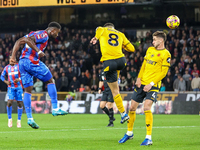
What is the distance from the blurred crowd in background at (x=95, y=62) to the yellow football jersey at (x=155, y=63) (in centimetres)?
1223

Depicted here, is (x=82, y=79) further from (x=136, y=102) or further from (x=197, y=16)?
(x=136, y=102)

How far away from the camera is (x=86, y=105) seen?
21094mm

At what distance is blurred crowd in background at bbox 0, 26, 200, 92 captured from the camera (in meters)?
21.8

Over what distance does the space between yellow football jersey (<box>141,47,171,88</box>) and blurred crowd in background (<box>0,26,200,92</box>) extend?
12225 millimetres

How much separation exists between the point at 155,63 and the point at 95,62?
17.6m

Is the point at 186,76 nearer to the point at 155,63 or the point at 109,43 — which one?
the point at 109,43

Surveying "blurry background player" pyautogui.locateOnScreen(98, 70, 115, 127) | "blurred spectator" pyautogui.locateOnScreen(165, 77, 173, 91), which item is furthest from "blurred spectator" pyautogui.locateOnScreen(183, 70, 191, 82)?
"blurry background player" pyautogui.locateOnScreen(98, 70, 115, 127)

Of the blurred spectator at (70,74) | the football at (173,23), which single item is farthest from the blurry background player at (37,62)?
the blurred spectator at (70,74)

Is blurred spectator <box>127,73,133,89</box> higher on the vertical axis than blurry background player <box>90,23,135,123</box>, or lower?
lower

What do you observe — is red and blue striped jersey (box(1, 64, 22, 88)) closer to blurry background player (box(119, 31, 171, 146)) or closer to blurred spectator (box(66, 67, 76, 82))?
blurry background player (box(119, 31, 171, 146))

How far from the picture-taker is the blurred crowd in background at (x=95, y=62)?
21800 mm

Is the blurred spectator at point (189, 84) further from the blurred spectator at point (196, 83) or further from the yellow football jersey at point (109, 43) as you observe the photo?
the yellow football jersey at point (109, 43)

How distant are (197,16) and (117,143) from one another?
2196cm

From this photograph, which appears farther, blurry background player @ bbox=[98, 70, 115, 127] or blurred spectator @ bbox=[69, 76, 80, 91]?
blurred spectator @ bbox=[69, 76, 80, 91]
